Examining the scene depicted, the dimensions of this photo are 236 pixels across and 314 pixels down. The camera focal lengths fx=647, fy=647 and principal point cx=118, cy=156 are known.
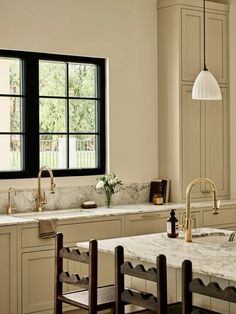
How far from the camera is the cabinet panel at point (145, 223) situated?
5910 mm

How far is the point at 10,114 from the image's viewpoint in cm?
600

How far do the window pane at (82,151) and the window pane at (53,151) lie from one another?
9cm

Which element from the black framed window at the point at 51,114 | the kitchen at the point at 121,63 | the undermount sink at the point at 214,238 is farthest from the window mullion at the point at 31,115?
the undermount sink at the point at 214,238

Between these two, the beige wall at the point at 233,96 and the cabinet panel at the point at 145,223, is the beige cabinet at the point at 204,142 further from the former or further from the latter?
the cabinet panel at the point at 145,223

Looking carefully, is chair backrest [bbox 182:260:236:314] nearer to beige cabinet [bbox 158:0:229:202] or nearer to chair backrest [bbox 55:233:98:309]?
chair backrest [bbox 55:233:98:309]

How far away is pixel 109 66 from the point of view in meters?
6.53

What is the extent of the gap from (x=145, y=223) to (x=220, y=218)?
90 cm

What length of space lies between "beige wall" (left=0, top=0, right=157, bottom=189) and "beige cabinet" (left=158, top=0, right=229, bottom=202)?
13 cm

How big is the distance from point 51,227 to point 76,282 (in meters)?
1.69

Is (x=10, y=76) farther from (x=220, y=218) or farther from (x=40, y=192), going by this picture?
(x=220, y=218)

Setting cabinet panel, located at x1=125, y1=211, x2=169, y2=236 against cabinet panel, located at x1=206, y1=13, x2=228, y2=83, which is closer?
cabinet panel, located at x1=125, y1=211, x2=169, y2=236

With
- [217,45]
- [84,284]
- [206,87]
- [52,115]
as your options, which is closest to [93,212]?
[52,115]

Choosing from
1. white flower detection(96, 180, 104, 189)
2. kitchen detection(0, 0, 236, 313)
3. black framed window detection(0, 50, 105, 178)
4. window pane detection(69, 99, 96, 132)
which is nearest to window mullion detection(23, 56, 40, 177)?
black framed window detection(0, 50, 105, 178)

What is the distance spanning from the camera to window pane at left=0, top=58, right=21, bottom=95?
594 cm
